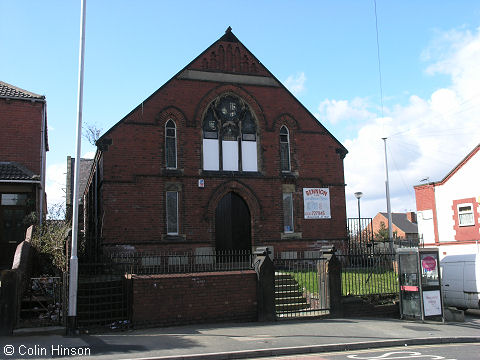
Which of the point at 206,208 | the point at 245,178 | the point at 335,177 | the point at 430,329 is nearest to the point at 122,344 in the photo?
the point at 430,329

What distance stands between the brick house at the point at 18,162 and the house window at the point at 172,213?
16.4 feet

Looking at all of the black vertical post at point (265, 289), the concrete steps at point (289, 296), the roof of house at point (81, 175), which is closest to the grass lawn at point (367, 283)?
the concrete steps at point (289, 296)

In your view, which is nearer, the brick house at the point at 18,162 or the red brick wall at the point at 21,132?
the brick house at the point at 18,162

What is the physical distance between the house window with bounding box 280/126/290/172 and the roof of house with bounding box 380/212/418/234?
53812mm

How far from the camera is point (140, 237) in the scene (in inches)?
730

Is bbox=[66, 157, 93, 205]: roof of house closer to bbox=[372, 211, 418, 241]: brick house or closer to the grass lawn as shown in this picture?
the grass lawn

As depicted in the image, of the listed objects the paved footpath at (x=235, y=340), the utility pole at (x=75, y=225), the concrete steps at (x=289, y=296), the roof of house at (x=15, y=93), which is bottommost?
the paved footpath at (x=235, y=340)

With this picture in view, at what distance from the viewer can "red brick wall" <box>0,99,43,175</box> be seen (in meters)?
18.8

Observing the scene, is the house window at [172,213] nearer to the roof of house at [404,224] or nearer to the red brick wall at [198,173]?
the red brick wall at [198,173]

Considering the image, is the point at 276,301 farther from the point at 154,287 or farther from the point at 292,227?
the point at 292,227

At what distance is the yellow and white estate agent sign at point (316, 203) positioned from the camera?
2116 cm

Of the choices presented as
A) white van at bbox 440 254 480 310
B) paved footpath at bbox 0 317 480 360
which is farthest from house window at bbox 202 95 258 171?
paved footpath at bbox 0 317 480 360

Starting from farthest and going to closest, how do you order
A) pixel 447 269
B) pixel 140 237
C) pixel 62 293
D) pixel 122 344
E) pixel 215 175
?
pixel 215 175 < pixel 140 237 < pixel 447 269 < pixel 62 293 < pixel 122 344

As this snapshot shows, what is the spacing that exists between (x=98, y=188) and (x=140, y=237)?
402cm
